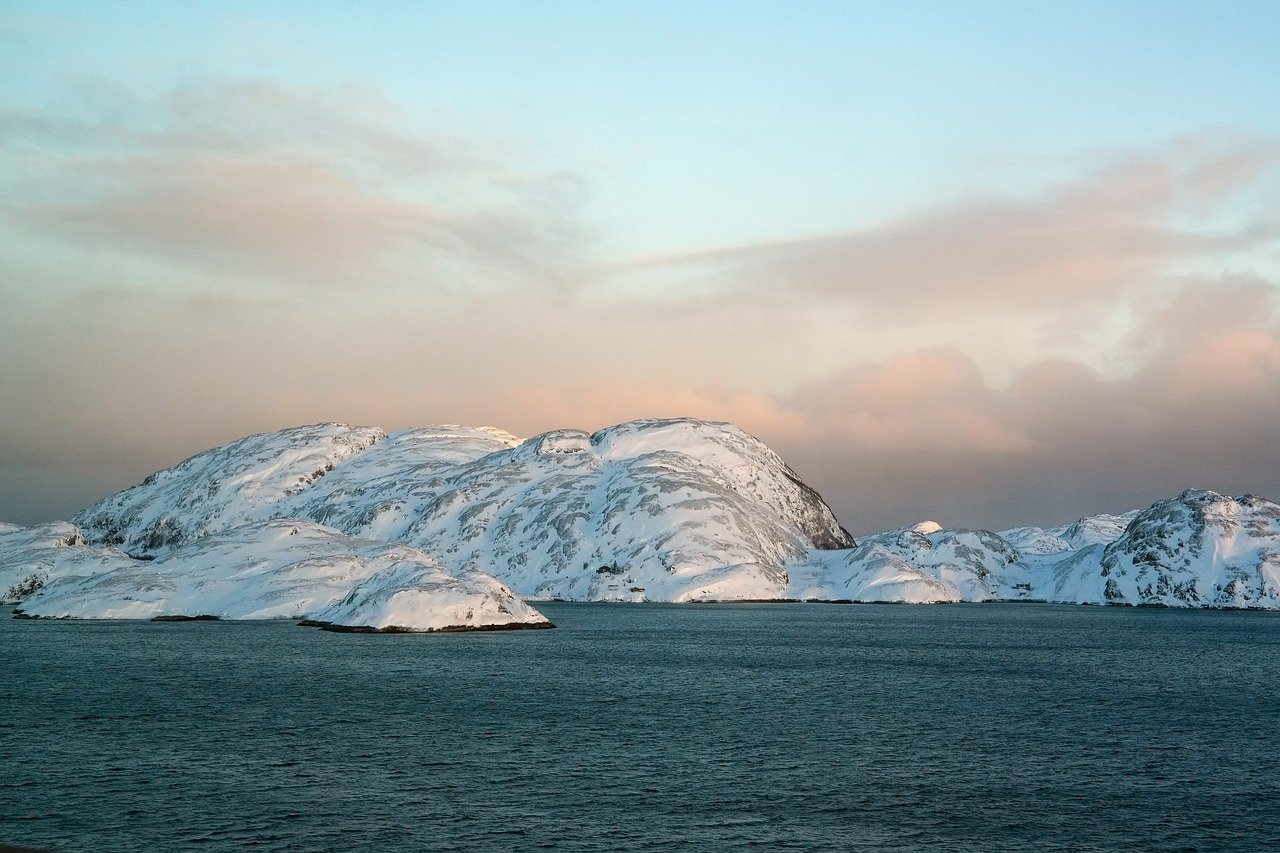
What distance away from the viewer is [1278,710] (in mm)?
83750

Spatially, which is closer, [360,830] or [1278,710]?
[360,830]

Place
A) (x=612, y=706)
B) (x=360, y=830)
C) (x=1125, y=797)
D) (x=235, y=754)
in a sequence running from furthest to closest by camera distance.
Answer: (x=612, y=706)
(x=235, y=754)
(x=1125, y=797)
(x=360, y=830)

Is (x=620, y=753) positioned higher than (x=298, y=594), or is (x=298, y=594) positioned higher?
(x=298, y=594)

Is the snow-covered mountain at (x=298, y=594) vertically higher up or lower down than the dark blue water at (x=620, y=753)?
higher up

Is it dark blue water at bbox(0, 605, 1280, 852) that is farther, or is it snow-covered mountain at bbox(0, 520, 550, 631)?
snow-covered mountain at bbox(0, 520, 550, 631)

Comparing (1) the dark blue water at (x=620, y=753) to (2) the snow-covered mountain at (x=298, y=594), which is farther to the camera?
(2) the snow-covered mountain at (x=298, y=594)

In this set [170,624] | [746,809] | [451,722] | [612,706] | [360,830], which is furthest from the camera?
[170,624]

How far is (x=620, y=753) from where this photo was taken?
198 feet

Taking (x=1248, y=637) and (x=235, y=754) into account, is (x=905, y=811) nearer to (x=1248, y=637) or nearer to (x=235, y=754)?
(x=235, y=754)

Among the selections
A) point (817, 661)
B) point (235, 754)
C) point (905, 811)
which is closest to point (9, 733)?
point (235, 754)

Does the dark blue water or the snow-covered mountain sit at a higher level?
the snow-covered mountain

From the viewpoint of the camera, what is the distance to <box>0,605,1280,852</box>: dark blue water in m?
43.0

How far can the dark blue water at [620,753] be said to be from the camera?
43031mm

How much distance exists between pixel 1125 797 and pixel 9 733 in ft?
196
